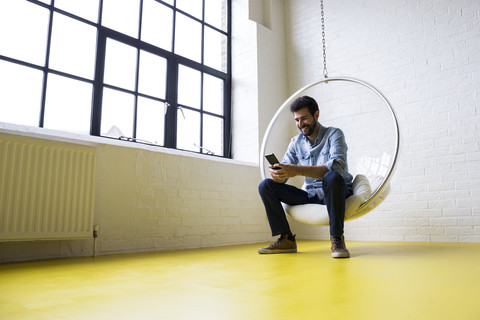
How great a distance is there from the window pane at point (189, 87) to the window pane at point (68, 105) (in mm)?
916

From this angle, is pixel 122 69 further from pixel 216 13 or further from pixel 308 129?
pixel 308 129

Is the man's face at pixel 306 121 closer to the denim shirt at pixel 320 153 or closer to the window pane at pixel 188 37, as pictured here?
the denim shirt at pixel 320 153

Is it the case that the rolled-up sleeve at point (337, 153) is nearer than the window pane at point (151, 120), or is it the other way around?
the rolled-up sleeve at point (337, 153)

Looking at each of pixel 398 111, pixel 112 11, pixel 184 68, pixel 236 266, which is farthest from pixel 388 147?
pixel 112 11

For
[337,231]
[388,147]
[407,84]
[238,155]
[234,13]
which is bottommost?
[337,231]

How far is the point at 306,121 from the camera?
2.30 m

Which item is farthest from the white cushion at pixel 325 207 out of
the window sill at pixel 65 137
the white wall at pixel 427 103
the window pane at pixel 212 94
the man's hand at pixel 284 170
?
the window pane at pixel 212 94

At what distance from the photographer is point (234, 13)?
4.22m

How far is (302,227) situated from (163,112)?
73.9 inches

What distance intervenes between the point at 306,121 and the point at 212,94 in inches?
70.1

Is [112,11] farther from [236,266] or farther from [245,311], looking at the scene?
[245,311]

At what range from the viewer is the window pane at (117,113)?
2.87 metres

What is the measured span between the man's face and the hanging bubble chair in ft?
0.38

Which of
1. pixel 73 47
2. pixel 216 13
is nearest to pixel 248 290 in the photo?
pixel 73 47
